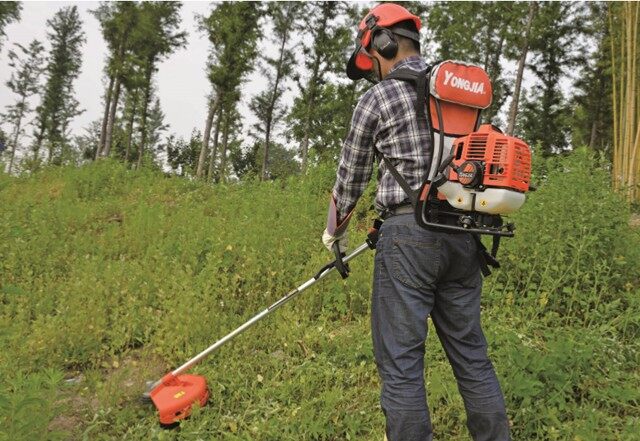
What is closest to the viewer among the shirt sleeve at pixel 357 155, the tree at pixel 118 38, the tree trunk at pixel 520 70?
the shirt sleeve at pixel 357 155

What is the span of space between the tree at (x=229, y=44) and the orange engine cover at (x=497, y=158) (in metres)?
22.4

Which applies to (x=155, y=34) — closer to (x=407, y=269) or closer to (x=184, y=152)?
(x=184, y=152)

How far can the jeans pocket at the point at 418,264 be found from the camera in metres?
2.19

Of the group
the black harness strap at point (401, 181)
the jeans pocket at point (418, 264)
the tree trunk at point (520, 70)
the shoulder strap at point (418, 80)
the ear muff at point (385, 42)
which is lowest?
the jeans pocket at point (418, 264)

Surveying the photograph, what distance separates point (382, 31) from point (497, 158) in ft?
3.21

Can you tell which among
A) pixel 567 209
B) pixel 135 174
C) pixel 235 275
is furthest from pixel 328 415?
pixel 135 174

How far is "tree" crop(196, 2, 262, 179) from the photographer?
77.8 feet

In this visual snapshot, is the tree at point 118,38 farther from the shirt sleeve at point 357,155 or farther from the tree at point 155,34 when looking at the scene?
the shirt sleeve at point 357,155

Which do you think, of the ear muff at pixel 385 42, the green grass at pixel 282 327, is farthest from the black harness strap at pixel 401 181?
the green grass at pixel 282 327

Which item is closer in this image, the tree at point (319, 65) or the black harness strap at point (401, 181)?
the black harness strap at point (401, 181)

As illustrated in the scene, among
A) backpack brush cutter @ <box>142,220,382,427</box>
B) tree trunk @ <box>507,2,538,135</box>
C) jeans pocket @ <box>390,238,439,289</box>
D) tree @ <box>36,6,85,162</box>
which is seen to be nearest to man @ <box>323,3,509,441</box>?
jeans pocket @ <box>390,238,439,289</box>

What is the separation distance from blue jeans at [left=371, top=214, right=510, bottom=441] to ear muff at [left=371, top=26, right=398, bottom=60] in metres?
0.91

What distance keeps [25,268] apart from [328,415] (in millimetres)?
4456

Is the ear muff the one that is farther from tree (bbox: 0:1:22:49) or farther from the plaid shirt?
tree (bbox: 0:1:22:49)
